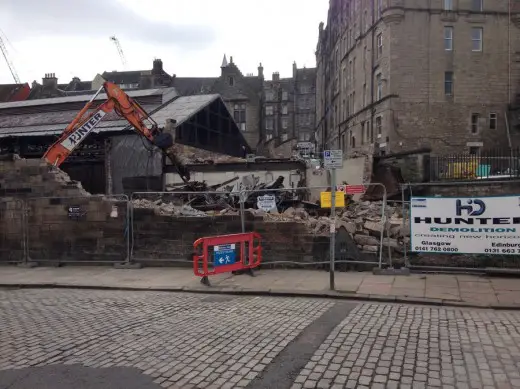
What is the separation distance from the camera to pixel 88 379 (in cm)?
500

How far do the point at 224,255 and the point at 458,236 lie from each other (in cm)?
518

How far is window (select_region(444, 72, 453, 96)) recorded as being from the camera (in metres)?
42.0

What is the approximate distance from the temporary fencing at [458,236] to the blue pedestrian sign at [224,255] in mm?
3976

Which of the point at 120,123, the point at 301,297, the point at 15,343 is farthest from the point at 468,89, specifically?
the point at 15,343

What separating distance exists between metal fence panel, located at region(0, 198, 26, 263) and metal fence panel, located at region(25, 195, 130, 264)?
0.84 ft

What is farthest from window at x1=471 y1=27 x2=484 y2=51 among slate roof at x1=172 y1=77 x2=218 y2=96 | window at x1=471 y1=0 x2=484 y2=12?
slate roof at x1=172 y1=77 x2=218 y2=96

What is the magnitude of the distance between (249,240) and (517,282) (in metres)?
5.84

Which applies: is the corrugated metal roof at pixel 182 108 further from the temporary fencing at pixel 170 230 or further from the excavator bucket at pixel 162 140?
the temporary fencing at pixel 170 230

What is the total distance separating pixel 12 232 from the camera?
15.0m

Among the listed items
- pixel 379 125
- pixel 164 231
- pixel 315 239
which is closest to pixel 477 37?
pixel 379 125

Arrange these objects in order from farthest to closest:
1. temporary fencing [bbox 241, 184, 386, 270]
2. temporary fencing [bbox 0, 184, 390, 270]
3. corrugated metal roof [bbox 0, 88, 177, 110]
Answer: corrugated metal roof [bbox 0, 88, 177, 110], temporary fencing [bbox 0, 184, 390, 270], temporary fencing [bbox 241, 184, 386, 270]

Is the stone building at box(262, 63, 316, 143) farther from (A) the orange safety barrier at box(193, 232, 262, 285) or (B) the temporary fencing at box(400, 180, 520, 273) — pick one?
(B) the temporary fencing at box(400, 180, 520, 273)

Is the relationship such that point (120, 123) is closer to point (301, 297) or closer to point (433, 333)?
point (301, 297)

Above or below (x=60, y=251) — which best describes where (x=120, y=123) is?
above
